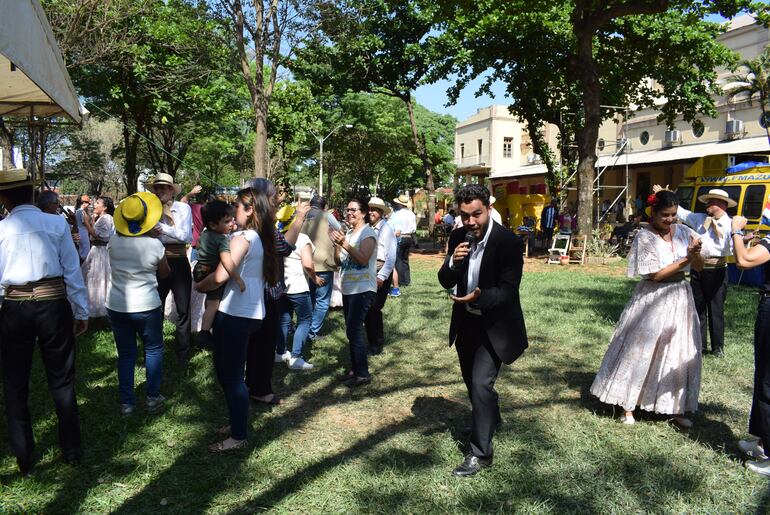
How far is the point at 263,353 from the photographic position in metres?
5.05

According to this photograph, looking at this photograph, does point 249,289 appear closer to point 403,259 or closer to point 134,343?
point 134,343

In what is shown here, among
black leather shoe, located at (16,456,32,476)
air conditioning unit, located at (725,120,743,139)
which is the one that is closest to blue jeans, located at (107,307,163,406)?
black leather shoe, located at (16,456,32,476)

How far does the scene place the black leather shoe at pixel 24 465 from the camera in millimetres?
3811

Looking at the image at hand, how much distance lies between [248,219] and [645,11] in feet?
41.4

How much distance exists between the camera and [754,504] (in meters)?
3.49

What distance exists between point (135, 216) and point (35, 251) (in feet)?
2.96

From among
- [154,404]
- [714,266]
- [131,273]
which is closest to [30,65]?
[131,273]

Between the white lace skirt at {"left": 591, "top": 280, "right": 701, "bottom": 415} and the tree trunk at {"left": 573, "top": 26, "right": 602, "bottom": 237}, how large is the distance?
41.5 ft

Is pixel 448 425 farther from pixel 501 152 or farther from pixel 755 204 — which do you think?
pixel 501 152

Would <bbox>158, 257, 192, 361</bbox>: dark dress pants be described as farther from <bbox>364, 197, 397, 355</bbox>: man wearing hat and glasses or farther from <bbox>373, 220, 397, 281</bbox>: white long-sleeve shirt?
<bbox>373, 220, 397, 281</bbox>: white long-sleeve shirt

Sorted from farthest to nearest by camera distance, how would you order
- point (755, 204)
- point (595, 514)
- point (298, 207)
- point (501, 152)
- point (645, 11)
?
point (501, 152) < point (645, 11) < point (755, 204) < point (298, 207) < point (595, 514)

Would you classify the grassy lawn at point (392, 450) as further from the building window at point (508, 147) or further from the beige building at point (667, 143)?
the building window at point (508, 147)

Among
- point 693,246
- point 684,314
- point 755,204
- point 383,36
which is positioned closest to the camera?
point 693,246

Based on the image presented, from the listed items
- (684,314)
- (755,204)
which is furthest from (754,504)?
(755,204)
